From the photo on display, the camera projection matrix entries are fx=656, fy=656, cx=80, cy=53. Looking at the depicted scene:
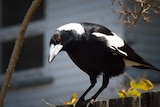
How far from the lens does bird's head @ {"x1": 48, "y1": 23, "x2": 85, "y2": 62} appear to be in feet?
11.8

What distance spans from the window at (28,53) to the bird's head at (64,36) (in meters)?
6.88

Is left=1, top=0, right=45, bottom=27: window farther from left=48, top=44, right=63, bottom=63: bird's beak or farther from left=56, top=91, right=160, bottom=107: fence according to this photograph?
left=56, top=91, right=160, bottom=107: fence

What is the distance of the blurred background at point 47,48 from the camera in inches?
365

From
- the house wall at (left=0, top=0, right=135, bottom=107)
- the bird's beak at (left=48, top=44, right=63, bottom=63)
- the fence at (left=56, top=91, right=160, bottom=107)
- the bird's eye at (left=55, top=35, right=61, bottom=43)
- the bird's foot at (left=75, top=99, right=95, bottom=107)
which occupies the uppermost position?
the house wall at (left=0, top=0, right=135, bottom=107)

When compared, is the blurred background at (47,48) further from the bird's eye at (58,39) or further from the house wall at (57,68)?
the bird's eye at (58,39)

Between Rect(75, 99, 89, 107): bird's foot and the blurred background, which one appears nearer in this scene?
Rect(75, 99, 89, 107): bird's foot

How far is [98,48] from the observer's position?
378 cm

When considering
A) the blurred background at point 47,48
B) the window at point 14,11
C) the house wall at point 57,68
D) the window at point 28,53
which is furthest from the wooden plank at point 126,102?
the window at point 14,11

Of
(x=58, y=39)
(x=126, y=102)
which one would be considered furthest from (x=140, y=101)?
(x=58, y=39)

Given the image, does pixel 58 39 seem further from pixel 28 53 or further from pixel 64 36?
pixel 28 53

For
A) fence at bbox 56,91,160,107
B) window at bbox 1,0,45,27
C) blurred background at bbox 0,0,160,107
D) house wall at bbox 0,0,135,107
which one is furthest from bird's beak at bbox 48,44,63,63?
window at bbox 1,0,45,27

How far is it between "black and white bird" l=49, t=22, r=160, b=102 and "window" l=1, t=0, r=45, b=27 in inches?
276

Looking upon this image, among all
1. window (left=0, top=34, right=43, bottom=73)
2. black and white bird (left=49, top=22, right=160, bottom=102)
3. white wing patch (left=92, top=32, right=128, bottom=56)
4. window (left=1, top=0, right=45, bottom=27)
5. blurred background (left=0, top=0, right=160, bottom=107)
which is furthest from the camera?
window (left=1, top=0, right=45, bottom=27)

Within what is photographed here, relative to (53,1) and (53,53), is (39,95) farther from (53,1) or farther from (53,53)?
(53,53)
